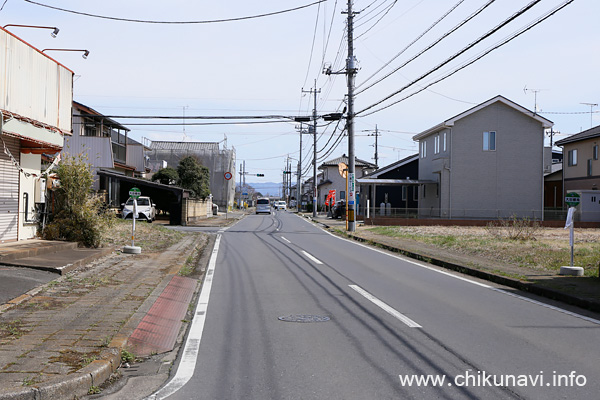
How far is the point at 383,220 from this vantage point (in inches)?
1499

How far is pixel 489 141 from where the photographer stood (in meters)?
38.2

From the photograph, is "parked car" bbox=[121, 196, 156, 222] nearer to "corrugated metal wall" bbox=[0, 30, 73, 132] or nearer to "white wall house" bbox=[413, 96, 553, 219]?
"corrugated metal wall" bbox=[0, 30, 73, 132]

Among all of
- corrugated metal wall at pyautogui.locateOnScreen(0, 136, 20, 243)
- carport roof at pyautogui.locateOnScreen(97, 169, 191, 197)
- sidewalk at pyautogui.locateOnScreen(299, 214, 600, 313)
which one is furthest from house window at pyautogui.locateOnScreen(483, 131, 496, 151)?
corrugated metal wall at pyautogui.locateOnScreen(0, 136, 20, 243)

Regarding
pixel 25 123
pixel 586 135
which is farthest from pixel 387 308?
pixel 586 135

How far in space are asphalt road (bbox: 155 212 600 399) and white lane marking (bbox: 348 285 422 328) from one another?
0.02 metres

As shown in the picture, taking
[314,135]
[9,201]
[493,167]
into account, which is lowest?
[9,201]

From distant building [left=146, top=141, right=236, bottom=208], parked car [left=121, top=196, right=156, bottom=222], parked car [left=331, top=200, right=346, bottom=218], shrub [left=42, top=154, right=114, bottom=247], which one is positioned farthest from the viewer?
distant building [left=146, top=141, right=236, bottom=208]

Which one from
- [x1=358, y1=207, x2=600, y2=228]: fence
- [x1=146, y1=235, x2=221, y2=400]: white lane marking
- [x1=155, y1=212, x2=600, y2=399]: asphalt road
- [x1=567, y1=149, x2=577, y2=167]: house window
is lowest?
[x1=146, y1=235, x2=221, y2=400]: white lane marking

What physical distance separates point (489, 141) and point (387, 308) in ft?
107

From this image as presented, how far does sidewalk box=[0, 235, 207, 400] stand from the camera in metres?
4.70

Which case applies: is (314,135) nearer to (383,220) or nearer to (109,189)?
(383,220)

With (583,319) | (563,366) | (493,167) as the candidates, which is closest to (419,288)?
(583,319)

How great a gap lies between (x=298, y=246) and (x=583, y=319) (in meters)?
12.7

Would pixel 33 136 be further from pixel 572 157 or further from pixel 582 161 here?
pixel 572 157
